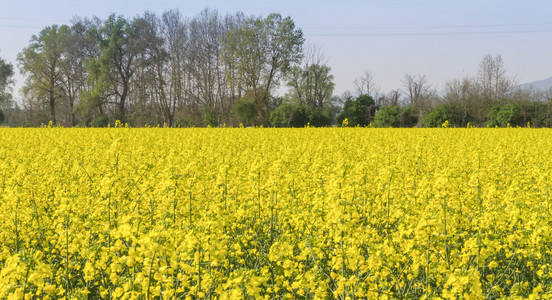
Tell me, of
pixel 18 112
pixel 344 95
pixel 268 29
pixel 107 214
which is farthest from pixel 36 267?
pixel 18 112

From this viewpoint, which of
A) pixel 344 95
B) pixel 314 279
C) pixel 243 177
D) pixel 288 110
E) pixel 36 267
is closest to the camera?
pixel 36 267

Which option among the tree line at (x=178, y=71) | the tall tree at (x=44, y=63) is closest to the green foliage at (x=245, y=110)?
the tree line at (x=178, y=71)

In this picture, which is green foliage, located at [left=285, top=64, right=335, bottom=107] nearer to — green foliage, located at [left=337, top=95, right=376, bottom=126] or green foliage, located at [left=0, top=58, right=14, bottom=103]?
green foliage, located at [left=337, top=95, right=376, bottom=126]

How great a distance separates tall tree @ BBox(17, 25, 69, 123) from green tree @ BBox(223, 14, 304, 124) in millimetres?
23993

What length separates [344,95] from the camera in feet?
286

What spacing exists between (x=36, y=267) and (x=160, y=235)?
884 mm

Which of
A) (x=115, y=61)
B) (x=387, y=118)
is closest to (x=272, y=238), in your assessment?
(x=387, y=118)

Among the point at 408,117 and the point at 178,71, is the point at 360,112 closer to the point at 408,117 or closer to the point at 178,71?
the point at 408,117

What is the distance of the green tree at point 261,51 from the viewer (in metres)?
47.2

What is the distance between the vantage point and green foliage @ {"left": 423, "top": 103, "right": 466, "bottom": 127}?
122ft

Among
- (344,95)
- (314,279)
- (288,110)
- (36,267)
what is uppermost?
(344,95)

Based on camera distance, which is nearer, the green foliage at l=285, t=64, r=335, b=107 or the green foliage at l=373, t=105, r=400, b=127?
the green foliage at l=373, t=105, r=400, b=127

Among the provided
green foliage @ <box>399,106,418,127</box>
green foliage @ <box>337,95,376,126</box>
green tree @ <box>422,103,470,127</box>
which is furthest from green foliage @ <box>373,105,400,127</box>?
green foliage @ <box>337,95,376,126</box>

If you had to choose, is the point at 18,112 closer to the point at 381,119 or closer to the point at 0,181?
the point at 381,119
